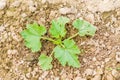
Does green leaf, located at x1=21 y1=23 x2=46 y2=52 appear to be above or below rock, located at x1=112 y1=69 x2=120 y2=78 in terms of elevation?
above

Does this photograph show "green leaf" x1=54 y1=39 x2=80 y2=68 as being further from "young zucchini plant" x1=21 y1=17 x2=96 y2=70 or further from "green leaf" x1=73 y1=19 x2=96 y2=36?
"green leaf" x1=73 y1=19 x2=96 y2=36

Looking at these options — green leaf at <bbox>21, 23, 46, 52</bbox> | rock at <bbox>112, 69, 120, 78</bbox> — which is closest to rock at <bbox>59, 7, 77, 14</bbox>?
green leaf at <bbox>21, 23, 46, 52</bbox>

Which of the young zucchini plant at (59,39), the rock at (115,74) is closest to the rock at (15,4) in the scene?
the young zucchini plant at (59,39)

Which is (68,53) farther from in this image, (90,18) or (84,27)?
(90,18)

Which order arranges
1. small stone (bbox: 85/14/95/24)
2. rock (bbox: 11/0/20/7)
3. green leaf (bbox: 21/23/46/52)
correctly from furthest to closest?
1. rock (bbox: 11/0/20/7)
2. small stone (bbox: 85/14/95/24)
3. green leaf (bbox: 21/23/46/52)

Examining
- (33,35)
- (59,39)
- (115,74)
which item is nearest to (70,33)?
(59,39)

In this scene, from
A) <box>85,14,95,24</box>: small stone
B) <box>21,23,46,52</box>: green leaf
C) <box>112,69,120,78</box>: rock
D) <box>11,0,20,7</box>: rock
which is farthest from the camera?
<box>11,0,20,7</box>: rock

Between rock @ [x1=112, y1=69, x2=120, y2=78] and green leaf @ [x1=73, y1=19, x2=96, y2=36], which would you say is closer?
rock @ [x1=112, y1=69, x2=120, y2=78]

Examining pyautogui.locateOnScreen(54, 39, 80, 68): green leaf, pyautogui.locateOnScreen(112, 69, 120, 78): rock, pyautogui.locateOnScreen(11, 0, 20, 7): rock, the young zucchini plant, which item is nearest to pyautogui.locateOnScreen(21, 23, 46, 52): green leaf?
the young zucchini plant

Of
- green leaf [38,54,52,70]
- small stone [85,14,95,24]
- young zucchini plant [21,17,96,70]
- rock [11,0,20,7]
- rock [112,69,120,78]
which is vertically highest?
rock [11,0,20,7]
